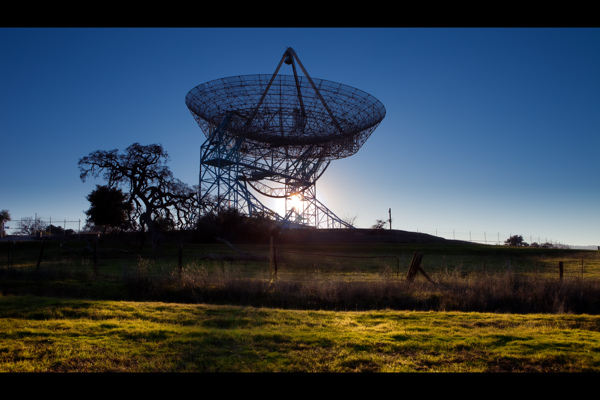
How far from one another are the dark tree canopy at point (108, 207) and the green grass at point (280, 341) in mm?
25076

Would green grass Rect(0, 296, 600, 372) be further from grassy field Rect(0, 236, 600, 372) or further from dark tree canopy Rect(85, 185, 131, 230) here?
dark tree canopy Rect(85, 185, 131, 230)

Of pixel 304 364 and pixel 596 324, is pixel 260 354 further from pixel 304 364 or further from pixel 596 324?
pixel 596 324

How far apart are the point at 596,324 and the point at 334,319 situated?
5.07m

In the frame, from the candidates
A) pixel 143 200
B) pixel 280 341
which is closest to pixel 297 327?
pixel 280 341

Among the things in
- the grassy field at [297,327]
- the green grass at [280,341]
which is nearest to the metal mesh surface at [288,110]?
the grassy field at [297,327]

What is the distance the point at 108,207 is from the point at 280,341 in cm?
3143

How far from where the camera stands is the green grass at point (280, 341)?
485cm

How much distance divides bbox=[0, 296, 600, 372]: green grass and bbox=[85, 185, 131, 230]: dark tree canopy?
25.1 meters

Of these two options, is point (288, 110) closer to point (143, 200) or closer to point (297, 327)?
point (143, 200)

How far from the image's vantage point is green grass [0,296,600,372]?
4.85 metres

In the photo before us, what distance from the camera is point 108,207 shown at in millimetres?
33594

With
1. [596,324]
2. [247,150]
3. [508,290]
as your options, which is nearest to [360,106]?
[247,150]

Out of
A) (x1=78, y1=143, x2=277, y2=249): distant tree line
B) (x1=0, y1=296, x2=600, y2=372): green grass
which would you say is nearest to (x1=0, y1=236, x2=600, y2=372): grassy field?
(x1=0, y1=296, x2=600, y2=372): green grass

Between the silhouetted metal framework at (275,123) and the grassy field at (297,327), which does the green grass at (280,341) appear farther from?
the silhouetted metal framework at (275,123)
